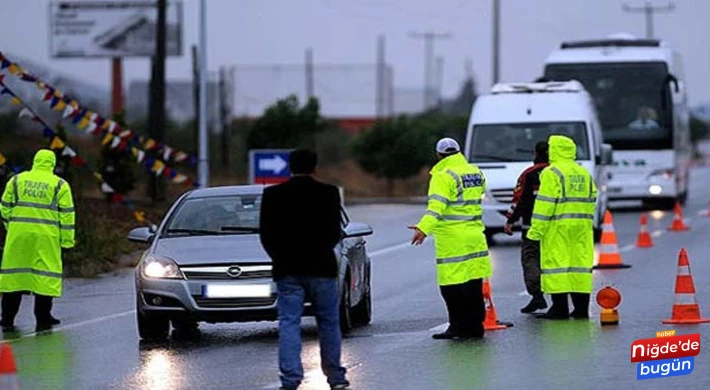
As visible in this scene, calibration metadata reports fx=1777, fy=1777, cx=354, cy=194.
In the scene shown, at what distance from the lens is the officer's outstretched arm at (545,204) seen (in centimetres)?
1584

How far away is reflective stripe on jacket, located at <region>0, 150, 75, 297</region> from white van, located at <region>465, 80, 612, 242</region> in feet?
38.5

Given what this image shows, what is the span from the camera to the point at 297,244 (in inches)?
454

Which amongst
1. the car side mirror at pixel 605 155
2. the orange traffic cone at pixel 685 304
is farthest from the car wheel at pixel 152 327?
the car side mirror at pixel 605 155

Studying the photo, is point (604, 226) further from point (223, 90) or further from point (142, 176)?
point (223, 90)

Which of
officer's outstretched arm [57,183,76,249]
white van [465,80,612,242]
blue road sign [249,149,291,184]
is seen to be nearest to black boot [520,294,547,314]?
officer's outstretched arm [57,183,76,249]

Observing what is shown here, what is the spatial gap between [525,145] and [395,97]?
2991 inches

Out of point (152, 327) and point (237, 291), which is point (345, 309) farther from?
point (152, 327)

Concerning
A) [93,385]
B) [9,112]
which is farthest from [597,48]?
[9,112]

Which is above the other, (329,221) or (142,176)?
(329,221)

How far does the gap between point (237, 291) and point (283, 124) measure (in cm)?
3817

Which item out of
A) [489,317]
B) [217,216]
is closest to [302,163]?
[489,317]

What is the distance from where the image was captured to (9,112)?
78188 mm

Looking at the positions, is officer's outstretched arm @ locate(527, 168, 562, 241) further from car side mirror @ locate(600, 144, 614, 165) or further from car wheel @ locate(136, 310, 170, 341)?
car side mirror @ locate(600, 144, 614, 165)

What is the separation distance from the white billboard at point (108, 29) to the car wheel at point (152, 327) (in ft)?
146
